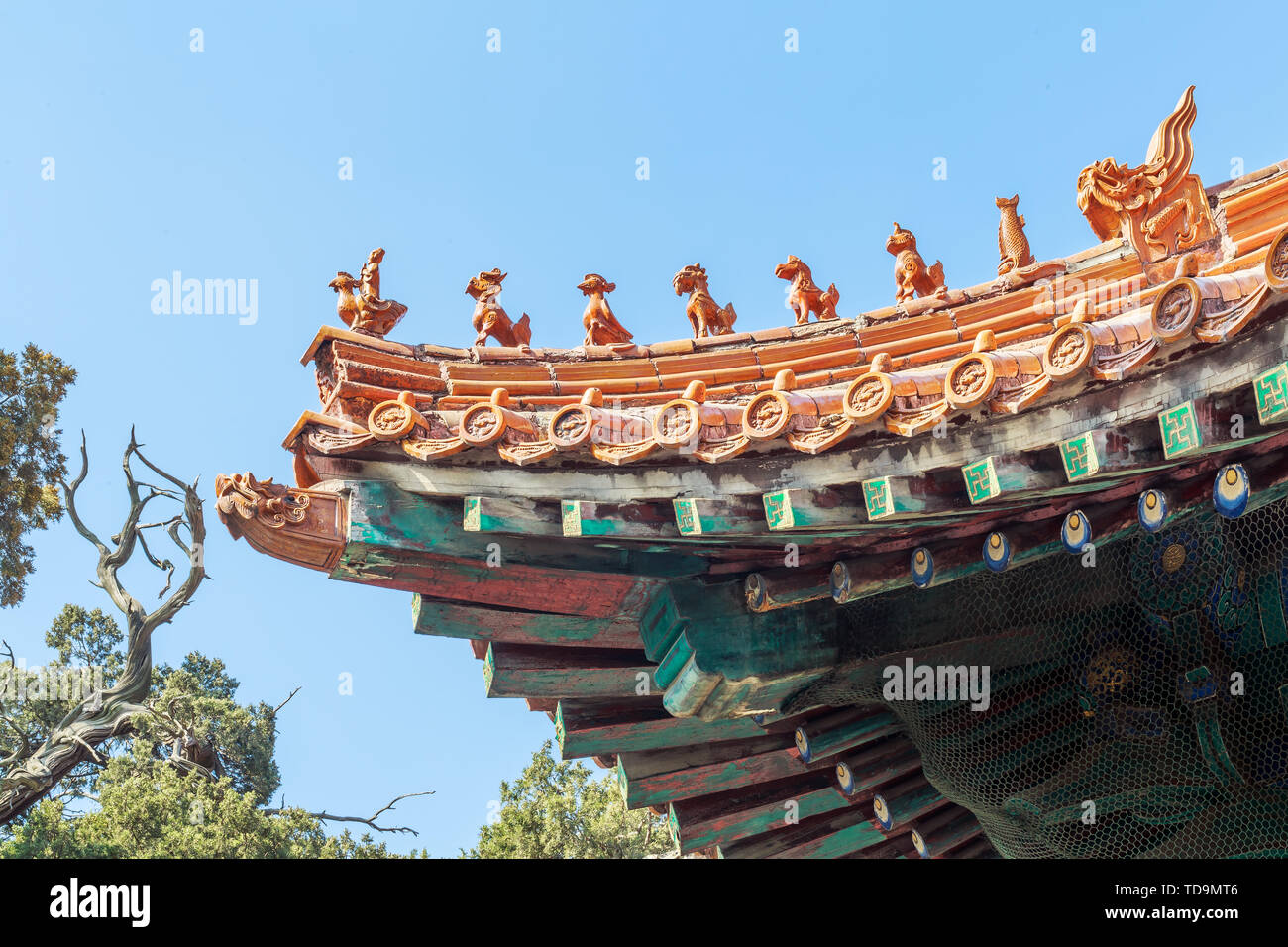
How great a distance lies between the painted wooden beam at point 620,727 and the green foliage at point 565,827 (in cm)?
901

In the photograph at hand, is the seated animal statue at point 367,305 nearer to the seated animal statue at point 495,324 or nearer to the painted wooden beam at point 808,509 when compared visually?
the seated animal statue at point 495,324

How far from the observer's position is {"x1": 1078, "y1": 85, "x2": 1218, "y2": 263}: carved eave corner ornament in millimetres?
4684

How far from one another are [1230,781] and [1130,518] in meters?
1.42

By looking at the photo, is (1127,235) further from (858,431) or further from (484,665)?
(484,665)

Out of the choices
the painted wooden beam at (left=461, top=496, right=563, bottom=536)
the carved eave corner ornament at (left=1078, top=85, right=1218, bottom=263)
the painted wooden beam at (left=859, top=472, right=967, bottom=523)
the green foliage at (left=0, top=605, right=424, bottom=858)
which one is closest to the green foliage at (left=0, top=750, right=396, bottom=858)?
the green foliage at (left=0, top=605, right=424, bottom=858)

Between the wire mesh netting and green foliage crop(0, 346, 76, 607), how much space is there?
40.8ft

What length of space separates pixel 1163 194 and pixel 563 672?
3.12m

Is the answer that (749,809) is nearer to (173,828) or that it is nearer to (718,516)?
(718,516)

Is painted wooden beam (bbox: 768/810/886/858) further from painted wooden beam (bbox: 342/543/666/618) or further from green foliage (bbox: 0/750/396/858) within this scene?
green foliage (bbox: 0/750/396/858)

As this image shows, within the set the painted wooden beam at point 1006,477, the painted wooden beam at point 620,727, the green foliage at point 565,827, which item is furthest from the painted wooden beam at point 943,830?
the green foliage at point 565,827

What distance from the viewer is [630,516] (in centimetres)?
465

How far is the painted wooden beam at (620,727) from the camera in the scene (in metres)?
5.97

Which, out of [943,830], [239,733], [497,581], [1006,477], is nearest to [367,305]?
[497,581]

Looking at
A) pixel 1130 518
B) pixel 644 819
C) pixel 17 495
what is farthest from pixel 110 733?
pixel 1130 518
